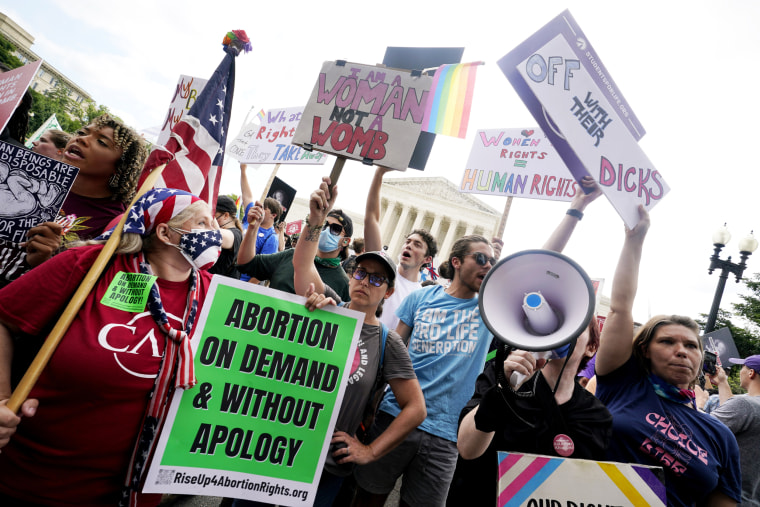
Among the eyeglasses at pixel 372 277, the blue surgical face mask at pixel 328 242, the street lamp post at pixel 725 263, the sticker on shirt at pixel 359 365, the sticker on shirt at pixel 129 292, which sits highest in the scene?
the street lamp post at pixel 725 263

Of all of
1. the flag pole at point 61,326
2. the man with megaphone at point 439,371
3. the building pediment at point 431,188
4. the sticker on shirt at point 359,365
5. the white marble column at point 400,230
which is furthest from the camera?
the building pediment at point 431,188

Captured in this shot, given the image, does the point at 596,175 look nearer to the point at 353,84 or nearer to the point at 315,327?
the point at 353,84

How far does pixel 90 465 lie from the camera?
4.48 feet

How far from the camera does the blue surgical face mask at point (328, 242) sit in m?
3.48

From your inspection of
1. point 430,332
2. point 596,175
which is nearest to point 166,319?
point 430,332

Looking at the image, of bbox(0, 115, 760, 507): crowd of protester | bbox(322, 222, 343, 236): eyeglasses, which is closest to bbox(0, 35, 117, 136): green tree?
bbox(322, 222, 343, 236): eyeglasses

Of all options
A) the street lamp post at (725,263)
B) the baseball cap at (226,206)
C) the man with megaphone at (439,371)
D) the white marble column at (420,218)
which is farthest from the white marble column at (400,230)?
the man with megaphone at (439,371)

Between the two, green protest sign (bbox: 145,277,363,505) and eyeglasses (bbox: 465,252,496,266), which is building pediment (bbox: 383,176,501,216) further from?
green protest sign (bbox: 145,277,363,505)

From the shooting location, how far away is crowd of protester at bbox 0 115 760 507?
1.35 metres

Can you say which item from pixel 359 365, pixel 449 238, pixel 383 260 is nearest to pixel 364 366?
pixel 359 365

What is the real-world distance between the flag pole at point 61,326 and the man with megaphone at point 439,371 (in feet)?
5.62

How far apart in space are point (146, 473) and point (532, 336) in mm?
1517

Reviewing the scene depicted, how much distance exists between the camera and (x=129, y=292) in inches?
58.2

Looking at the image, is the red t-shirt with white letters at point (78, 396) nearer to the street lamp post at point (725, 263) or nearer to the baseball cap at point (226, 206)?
the baseball cap at point (226, 206)
